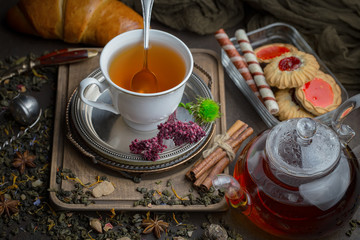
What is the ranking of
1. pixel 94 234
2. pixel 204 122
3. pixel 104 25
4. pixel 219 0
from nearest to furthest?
pixel 94 234 < pixel 204 122 < pixel 104 25 < pixel 219 0

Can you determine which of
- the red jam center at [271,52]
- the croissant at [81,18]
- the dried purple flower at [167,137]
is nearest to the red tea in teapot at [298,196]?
the dried purple flower at [167,137]

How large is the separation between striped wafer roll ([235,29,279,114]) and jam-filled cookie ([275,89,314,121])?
0.13ft

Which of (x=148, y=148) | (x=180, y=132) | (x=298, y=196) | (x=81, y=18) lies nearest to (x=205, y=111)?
(x=180, y=132)

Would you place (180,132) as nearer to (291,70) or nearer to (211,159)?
(211,159)

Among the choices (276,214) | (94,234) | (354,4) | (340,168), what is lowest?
(94,234)

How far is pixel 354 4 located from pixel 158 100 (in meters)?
1.13

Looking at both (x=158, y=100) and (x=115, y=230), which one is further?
(x=115, y=230)

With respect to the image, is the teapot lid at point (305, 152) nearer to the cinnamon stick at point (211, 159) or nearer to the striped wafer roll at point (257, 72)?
the cinnamon stick at point (211, 159)

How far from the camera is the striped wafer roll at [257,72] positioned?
1.87 meters

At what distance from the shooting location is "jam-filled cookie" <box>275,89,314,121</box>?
188 centimetres

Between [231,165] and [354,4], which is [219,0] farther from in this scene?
[231,165]

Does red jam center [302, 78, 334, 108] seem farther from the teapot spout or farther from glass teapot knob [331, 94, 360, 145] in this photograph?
the teapot spout

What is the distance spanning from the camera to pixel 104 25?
2061 millimetres

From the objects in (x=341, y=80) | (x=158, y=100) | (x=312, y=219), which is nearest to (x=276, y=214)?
(x=312, y=219)
